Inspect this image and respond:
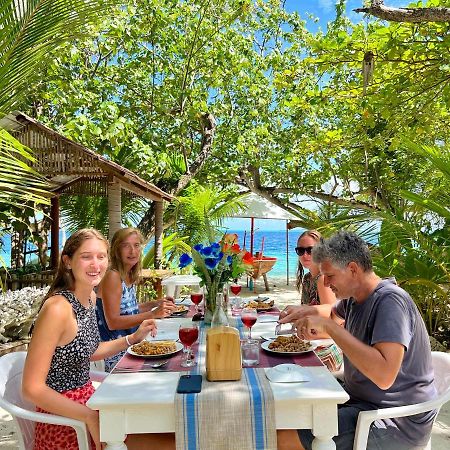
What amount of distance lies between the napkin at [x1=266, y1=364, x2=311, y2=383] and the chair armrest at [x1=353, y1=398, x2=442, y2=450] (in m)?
0.26

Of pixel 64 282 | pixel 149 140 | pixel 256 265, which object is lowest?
pixel 256 265

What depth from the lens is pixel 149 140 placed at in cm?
933

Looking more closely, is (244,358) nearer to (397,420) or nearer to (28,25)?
(397,420)

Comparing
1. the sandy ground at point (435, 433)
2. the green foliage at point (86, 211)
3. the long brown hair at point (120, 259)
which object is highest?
the green foliage at point (86, 211)

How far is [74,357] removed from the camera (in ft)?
7.11

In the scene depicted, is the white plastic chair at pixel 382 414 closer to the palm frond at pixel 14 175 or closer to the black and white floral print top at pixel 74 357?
the black and white floral print top at pixel 74 357

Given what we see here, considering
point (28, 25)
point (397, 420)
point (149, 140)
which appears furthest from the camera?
point (149, 140)

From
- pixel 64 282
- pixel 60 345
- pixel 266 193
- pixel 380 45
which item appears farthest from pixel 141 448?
pixel 266 193

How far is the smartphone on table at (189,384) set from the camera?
185cm

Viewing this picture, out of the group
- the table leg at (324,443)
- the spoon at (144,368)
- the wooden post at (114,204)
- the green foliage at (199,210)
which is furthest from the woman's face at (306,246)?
the green foliage at (199,210)

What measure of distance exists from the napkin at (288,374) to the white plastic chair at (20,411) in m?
0.75

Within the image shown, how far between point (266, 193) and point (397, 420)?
35.1 ft

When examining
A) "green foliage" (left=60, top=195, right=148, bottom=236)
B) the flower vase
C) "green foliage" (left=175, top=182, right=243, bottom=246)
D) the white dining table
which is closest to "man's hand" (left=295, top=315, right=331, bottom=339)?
the white dining table

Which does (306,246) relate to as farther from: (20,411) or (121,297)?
(20,411)
